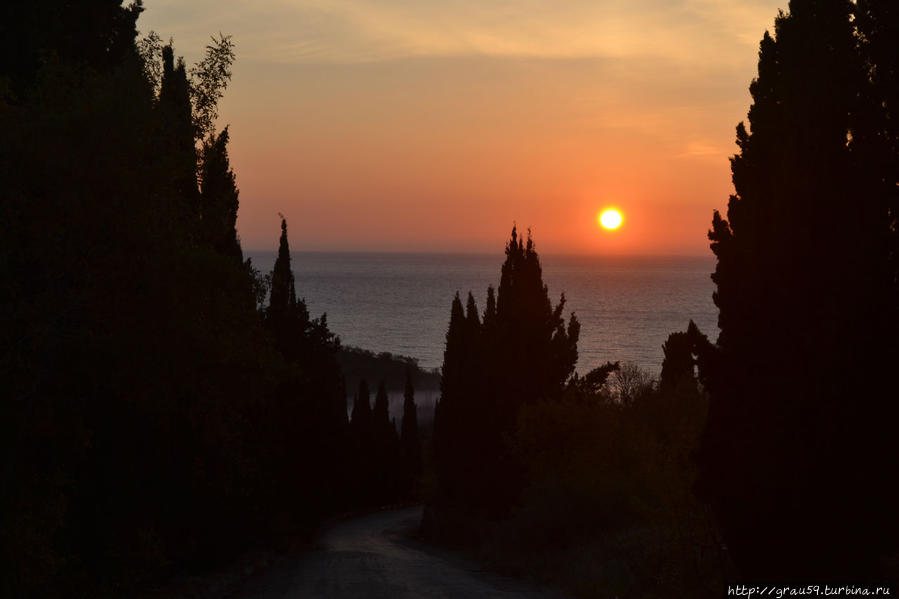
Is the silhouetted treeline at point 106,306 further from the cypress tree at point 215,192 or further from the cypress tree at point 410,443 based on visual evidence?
the cypress tree at point 410,443

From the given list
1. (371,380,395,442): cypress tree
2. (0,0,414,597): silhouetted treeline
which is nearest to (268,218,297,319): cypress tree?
(0,0,414,597): silhouetted treeline

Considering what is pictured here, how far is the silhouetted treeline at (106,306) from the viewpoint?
14.8 m

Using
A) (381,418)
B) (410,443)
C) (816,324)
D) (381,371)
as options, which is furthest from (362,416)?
(381,371)

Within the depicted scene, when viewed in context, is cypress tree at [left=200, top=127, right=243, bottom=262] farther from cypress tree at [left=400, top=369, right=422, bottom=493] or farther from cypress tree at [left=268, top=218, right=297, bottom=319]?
cypress tree at [left=400, top=369, right=422, bottom=493]

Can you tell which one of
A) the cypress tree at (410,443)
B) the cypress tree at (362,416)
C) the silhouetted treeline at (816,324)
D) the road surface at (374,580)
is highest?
the silhouetted treeline at (816,324)

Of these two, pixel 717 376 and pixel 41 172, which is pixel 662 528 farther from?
pixel 41 172

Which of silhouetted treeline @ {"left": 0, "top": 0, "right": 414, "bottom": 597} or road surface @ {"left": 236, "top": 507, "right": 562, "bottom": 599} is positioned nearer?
silhouetted treeline @ {"left": 0, "top": 0, "right": 414, "bottom": 597}

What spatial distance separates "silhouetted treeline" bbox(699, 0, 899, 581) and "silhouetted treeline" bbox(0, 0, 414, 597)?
364 inches

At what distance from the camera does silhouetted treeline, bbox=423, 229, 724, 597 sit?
22500 millimetres

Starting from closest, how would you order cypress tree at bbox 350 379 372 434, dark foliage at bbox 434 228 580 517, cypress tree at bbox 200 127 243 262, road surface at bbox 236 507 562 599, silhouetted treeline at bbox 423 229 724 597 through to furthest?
cypress tree at bbox 200 127 243 262
silhouetted treeline at bbox 423 229 724 597
road surface at bbox 236 507 562 599
dark foliage at bbox 434 228 580 517
cypress tree at bbox 350 379 372 434

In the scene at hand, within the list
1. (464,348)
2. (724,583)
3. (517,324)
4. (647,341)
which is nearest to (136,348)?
(724,583)

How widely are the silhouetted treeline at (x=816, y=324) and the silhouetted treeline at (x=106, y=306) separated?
9.24 meters

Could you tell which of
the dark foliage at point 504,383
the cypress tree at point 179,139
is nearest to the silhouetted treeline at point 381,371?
the dark foliage at point 504,383

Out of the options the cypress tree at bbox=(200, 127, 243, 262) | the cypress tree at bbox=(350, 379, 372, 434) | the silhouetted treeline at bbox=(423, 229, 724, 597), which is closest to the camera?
the cypress tree at bbox=(200, 127, 243, 262)
